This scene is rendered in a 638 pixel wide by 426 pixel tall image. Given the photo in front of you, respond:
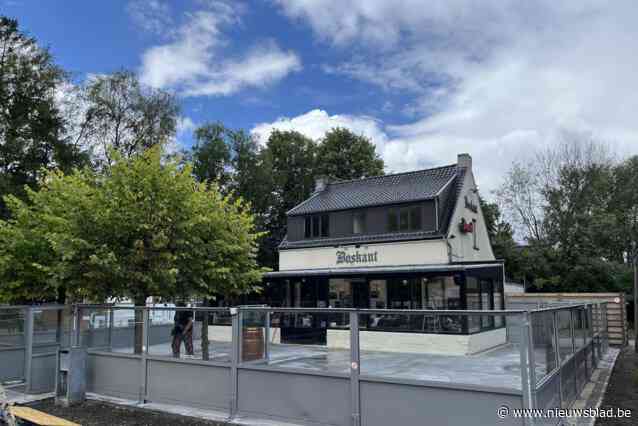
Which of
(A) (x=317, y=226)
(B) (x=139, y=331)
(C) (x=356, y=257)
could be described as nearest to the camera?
(B) (x=139, y=331)

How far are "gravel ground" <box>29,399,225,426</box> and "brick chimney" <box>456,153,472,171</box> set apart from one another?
22.0 meters

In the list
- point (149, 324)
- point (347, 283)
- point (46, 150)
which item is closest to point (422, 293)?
point (347, 283)

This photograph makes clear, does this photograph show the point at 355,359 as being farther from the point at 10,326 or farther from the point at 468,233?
the point at 468,233

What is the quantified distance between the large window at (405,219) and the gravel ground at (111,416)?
56.0 feet

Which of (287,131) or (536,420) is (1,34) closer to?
(287,131)

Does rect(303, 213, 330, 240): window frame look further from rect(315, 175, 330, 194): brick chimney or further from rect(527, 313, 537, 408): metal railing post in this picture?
rect(527, 313, 537, 408): metal railing post

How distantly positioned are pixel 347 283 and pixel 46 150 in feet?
67.6

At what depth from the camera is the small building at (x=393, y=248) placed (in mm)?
20938

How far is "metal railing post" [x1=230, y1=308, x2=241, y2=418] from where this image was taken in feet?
29.9

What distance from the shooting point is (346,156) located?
46.0 meters

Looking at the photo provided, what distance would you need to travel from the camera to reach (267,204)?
43094 mm

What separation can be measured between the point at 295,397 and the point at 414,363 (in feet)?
7.02

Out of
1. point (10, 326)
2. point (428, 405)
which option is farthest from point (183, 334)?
point (10, 326)

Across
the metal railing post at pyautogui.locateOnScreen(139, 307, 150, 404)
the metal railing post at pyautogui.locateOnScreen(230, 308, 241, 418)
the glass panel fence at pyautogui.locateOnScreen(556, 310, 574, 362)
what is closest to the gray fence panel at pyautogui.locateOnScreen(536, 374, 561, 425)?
the glass panel fence at pyautogui.locateOnScreen(556, 310, 574, 362)
